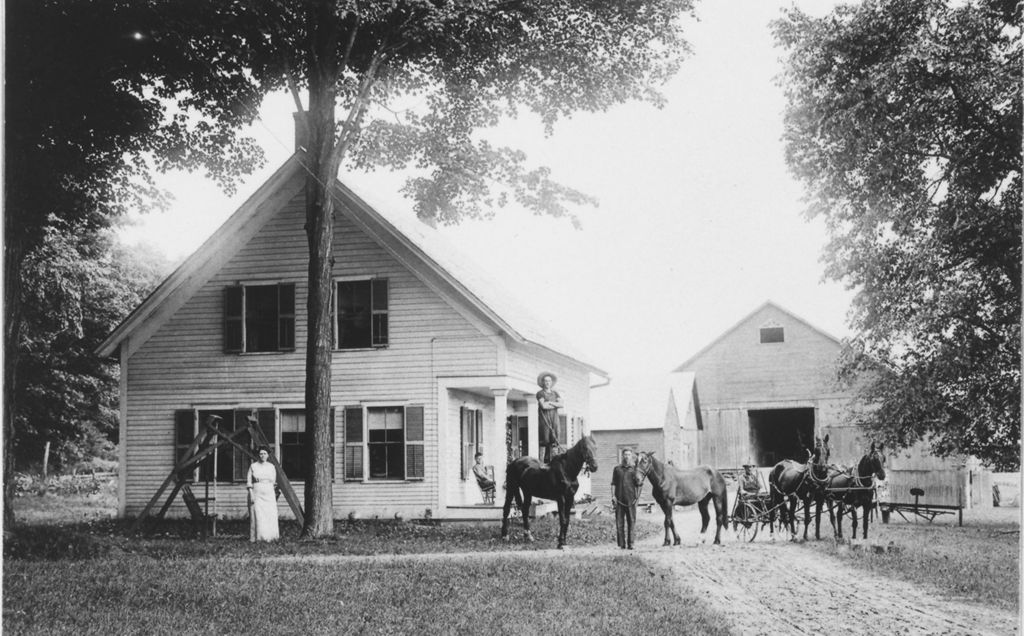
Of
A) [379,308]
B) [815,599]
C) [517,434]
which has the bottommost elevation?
[815,599]

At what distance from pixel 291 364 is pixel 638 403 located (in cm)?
1654

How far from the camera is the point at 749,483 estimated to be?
15.0 meters

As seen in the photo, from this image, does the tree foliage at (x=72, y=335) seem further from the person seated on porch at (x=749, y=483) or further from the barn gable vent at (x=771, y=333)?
the person seated on porch at (x=749, y=483)

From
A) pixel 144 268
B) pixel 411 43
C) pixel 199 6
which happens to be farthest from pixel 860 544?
pixel 199 6

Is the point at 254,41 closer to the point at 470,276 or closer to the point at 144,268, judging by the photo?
the point at 144,268

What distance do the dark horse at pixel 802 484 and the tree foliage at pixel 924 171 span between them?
456 cm

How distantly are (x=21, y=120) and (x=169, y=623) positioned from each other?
524 centimetres

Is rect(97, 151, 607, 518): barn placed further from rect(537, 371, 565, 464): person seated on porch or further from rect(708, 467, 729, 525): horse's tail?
rect(708, 467, 729, 525): horse's tail

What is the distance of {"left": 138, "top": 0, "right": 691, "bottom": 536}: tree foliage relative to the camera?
421 inches

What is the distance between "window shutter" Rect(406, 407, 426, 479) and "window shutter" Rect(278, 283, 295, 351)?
2.47 meters

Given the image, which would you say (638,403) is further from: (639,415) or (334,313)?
(334,313)

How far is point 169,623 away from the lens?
8.02 metres

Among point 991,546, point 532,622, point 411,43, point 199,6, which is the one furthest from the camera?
point 411,43

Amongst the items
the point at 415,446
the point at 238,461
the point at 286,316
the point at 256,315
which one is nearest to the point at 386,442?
the point at 415,446
